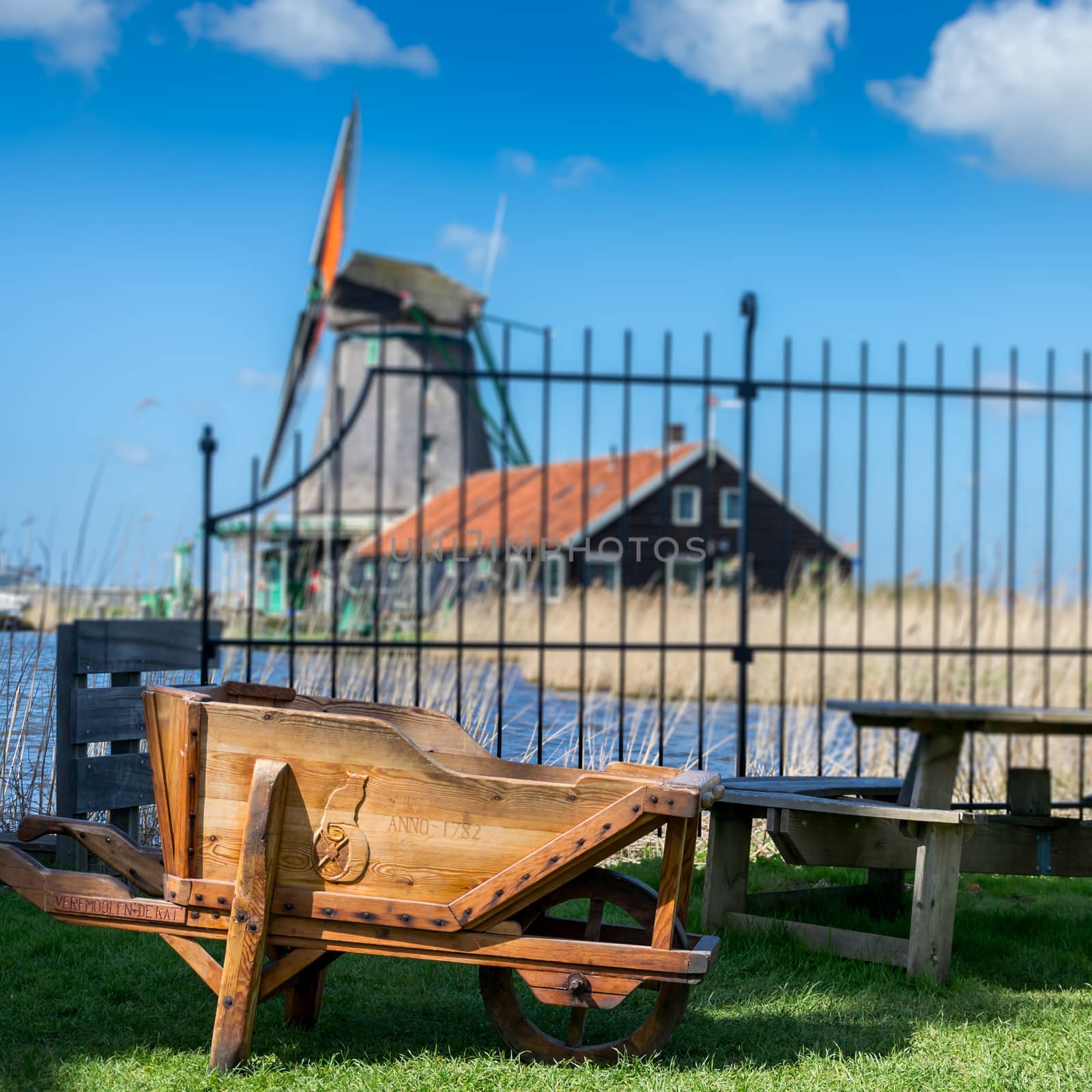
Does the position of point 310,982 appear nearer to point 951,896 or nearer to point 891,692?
point 951,896

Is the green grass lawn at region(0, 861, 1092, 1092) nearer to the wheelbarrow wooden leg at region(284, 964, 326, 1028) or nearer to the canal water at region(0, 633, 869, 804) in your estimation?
the wheelbarrow wooden leg at region(284, 964, 326, 1028)

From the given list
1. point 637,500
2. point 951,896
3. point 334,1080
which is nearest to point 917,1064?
point 951,896

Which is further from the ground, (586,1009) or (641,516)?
(641,516)

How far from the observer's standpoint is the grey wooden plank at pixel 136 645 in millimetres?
4711

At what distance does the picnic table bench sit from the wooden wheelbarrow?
1028 millimetres

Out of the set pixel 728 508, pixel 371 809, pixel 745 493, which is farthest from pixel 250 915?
pixel 728 508

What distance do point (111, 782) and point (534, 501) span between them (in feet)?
65.6

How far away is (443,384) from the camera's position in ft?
97.5

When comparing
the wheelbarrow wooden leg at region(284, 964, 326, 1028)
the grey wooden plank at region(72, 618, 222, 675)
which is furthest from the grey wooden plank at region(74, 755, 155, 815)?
the wheelbarrow wooden leg at region(284, 964, 326, 1028)

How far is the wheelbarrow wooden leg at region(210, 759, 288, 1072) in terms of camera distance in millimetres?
2627

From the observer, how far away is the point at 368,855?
2676 mm

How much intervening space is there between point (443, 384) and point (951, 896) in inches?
1059

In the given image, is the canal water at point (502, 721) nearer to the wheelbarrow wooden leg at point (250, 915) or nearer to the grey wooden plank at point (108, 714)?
the grey wooden plank at point (108, 714)

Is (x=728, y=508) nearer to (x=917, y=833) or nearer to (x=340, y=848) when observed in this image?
(x=917, y=833)
